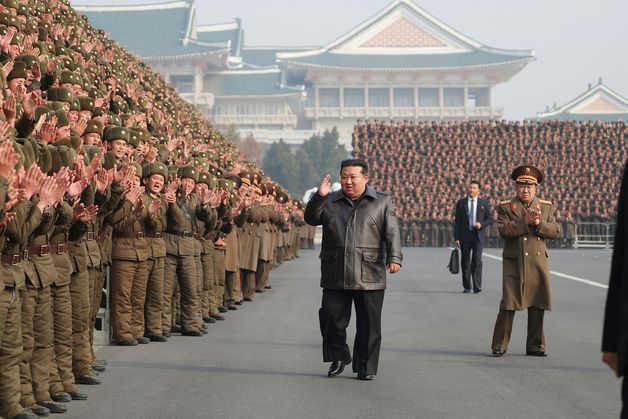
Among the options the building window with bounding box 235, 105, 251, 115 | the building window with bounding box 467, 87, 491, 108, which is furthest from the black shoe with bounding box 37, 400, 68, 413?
the building window with bounding box 235, 105, 251, 115

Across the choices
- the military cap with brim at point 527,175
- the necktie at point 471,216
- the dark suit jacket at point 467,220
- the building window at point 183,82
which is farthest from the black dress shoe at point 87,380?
the building window at point 183,82

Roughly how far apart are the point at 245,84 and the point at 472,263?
7817cm

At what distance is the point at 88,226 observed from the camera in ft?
28.8

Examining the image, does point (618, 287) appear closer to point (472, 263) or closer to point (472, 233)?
point (472, 263)

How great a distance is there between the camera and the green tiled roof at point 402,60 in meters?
92.9

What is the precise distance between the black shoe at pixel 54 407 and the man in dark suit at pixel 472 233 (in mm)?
12104

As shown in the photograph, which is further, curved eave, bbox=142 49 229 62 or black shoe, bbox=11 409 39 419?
curved eave, bbox=142 49 229 62

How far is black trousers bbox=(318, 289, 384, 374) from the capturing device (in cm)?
930

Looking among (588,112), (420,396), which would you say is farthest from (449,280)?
(588,112)

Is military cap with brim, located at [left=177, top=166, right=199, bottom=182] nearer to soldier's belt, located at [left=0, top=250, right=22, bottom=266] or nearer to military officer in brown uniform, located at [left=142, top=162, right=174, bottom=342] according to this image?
military officer in brown uniform, located at [left=142, top=162, right=174, bottom=342]

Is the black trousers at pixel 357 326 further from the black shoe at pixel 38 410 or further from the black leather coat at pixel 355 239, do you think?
the black shoe at pixel 38 410

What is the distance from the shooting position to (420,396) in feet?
27.6

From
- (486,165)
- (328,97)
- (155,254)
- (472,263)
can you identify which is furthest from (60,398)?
(328,97)

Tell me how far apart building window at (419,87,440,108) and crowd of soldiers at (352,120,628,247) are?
48976 mm
